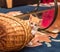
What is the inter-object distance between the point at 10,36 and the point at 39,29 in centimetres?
39

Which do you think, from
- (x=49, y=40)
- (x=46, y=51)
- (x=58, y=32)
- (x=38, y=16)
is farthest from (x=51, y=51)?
(x=38, y=16)

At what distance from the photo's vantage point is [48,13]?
1087 millimetres

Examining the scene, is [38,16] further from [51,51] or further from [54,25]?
[51,51]

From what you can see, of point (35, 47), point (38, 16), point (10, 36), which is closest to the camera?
point (10, 36)

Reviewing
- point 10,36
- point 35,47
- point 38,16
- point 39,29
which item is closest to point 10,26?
point 10,36

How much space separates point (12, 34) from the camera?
598 mm

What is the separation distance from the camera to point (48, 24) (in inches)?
39.7

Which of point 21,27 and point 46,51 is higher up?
point 21,27

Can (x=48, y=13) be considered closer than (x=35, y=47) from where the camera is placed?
No

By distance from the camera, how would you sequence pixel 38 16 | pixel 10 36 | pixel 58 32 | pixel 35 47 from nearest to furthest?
pixel 10 36 < pixel 35 47 < pixel 58 32 < pixel 38 16

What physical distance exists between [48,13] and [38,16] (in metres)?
0.08

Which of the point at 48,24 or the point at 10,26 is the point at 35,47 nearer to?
the point at 10,26

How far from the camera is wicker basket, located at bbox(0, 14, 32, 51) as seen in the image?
0.60 meters

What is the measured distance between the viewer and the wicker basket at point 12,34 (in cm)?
60
